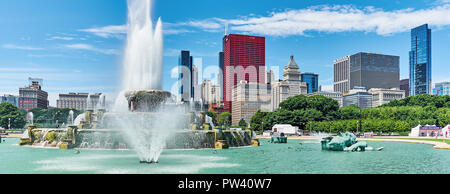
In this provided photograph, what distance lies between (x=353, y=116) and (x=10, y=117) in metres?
97.7

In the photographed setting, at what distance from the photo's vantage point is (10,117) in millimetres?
109688

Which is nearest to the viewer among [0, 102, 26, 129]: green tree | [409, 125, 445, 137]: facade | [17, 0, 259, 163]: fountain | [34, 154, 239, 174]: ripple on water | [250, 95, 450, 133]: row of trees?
[34, 154, 239, 174]: ripple on water

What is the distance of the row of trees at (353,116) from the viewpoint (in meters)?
86.8

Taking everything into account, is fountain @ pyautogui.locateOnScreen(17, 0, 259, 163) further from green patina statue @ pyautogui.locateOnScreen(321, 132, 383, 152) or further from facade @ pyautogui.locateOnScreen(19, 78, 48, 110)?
facade @ pyautogui.locateOnScreen(19, 78, 48, 110)

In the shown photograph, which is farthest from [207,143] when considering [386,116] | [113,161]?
[386,116]

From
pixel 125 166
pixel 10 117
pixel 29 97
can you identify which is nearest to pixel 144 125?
pixel 125 166

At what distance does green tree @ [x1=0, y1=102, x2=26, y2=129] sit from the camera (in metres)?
109

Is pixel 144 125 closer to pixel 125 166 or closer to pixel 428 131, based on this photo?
pixel 125 166

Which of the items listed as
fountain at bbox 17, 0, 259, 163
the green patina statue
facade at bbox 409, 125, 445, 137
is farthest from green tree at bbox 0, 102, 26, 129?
facade at bbox 409, 125, 445, 137

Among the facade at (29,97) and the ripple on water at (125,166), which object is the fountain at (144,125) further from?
the facade at (29,97)

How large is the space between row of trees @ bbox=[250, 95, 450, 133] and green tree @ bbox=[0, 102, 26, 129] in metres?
68.7

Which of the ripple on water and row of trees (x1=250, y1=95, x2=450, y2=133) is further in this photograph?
row of trees (x1=250, y1=95, x2=450, y2=133)

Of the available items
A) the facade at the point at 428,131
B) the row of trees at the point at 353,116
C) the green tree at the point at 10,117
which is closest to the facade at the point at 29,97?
the green tree at the point at 10,117

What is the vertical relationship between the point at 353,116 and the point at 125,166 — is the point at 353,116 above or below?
above
